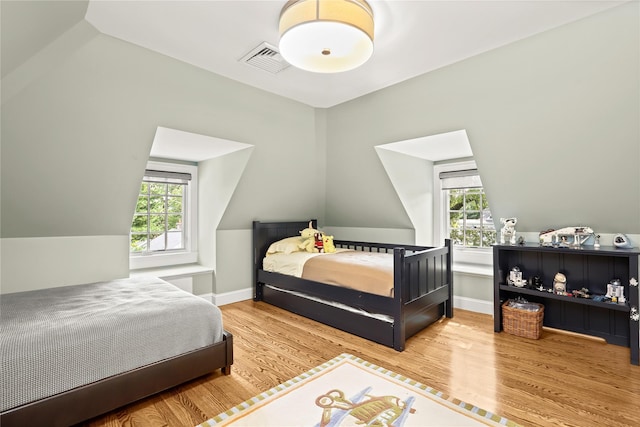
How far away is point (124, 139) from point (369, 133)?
7.64 feet

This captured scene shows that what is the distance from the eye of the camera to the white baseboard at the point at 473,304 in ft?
11.0

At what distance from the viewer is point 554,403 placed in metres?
1.79

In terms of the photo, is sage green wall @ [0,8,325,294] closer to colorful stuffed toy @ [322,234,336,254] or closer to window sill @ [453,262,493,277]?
colorful stuffed toy @ [322,234,336,254]

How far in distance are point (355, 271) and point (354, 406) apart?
4.08 ft

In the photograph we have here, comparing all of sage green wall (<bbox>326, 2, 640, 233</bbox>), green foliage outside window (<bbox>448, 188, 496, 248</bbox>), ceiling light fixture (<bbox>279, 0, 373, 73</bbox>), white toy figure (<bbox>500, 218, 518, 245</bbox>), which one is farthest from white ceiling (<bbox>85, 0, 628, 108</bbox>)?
green foliage outside window (<bbox>448, 188, 496, 248</bbox>)

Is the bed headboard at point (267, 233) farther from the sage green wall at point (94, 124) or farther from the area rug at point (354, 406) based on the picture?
the area rug at point (354, 406)

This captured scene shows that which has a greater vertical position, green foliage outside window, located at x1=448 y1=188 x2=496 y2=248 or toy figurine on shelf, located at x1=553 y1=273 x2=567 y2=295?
green foliage outside window, located at x1=448 y1=188 x2=496 y2=248

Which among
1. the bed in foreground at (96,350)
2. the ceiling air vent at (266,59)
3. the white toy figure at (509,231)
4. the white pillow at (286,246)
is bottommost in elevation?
the bed in foreground at (96,350)

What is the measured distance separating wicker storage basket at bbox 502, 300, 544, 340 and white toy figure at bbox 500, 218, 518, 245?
0.60 m

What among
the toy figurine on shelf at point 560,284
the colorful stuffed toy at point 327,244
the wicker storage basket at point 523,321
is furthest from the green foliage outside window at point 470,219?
the colorful stuffed toy at point 327,244

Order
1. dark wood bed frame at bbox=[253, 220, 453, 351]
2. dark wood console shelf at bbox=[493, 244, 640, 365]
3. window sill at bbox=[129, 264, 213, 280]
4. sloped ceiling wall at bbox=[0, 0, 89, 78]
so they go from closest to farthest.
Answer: sloped ceiling wall at bbox=[0, 0, 89, 78]
dark wood console shelf at bbox=[493, 244, 640, 365]
dark wood bed frame at bbox=[253, 220, 453, 351]
window sill at bbox=[129, 264, 213, 280]

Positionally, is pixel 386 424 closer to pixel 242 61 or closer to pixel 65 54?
pixel 242 61

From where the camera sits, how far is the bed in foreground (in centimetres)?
148

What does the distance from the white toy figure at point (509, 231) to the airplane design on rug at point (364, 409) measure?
6.10 ft
